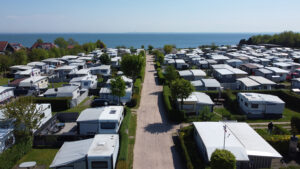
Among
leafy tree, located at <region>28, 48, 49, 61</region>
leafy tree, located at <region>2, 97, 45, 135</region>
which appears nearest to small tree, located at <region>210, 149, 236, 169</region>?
leafy tree, located at <region>2, 97, 45, 135</region>

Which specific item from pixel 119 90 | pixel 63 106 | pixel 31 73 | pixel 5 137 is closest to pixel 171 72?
pixel 119 90

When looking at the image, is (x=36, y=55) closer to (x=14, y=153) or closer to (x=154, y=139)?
(x=14, y=153)

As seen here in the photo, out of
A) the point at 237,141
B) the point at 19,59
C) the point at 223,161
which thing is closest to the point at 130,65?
the point at 237,141

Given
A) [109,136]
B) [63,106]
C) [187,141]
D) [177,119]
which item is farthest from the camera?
[63,106]

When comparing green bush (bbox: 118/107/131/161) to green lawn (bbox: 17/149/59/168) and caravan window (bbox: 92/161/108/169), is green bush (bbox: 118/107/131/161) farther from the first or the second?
green lawn (bbox: 17/149/59/168)

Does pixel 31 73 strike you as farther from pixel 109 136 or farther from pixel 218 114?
pixel 218 114

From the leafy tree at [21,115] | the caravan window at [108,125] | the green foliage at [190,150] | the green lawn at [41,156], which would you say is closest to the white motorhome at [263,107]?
the green foliage at [190,150]
